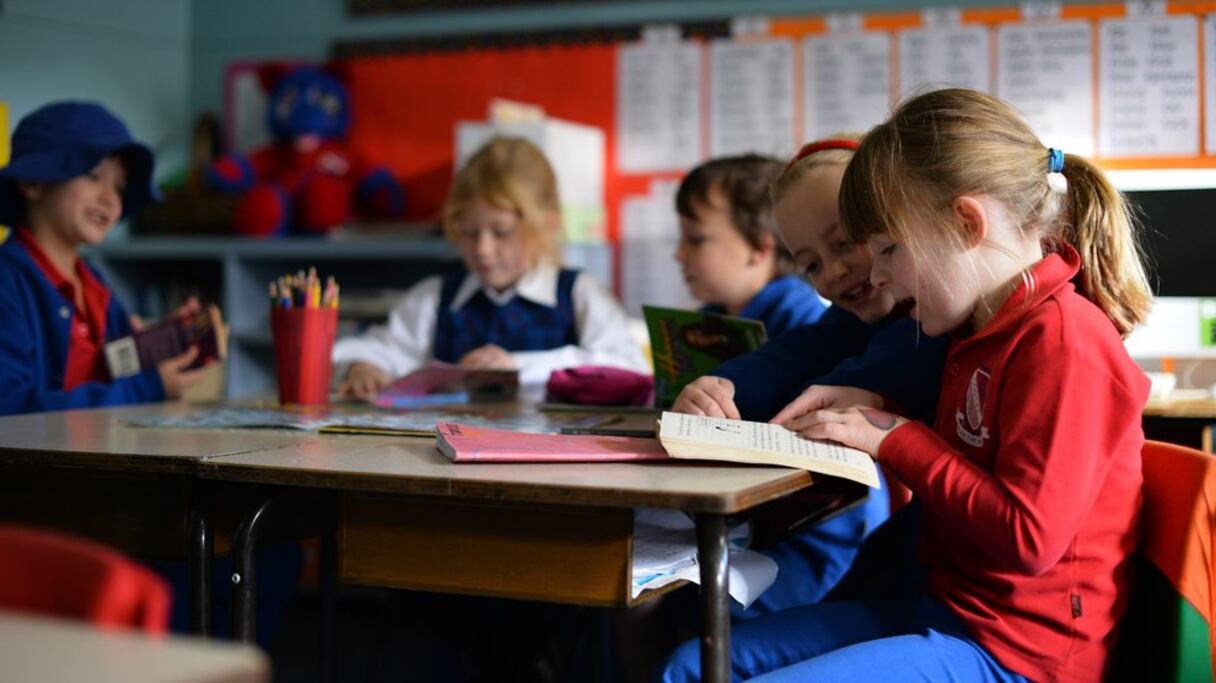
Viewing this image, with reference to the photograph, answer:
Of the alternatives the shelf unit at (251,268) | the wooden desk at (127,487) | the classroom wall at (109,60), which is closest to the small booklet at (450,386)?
the wooden desk at (127,487)

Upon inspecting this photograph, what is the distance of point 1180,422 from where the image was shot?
2166 millimetres

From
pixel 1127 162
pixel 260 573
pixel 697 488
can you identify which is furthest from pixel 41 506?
pixel 1127 162

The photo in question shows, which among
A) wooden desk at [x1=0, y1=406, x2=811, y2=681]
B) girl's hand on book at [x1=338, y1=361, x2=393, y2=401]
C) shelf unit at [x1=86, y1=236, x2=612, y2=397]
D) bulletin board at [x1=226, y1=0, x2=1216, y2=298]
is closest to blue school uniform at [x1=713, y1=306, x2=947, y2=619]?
wooden desk at [x1=0, y1=406, x2=811, y2=681]

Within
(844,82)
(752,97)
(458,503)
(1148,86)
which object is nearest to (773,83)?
(752,97)

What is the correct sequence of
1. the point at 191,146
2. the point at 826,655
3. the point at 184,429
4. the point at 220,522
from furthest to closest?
the point at 191,146
the point at 184,429
the point at 220,522
the point at 826,655

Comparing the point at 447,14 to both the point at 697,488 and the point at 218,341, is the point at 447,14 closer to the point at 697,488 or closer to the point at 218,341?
the point at 218,341

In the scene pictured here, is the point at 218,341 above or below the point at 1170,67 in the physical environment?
below

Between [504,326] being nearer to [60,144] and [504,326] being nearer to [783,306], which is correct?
[783,306]

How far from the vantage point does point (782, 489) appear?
1.18m

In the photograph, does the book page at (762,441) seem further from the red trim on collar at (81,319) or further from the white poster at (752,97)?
the white poster at (752,97)

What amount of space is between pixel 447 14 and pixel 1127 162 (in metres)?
2.10

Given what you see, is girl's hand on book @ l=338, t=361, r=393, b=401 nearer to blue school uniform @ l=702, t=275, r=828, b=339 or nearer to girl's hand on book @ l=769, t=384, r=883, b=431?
blue school uniform @ l=702, t=275, r=828, b=339

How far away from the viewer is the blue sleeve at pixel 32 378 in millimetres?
2016

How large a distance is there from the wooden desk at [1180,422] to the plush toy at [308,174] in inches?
98.3
